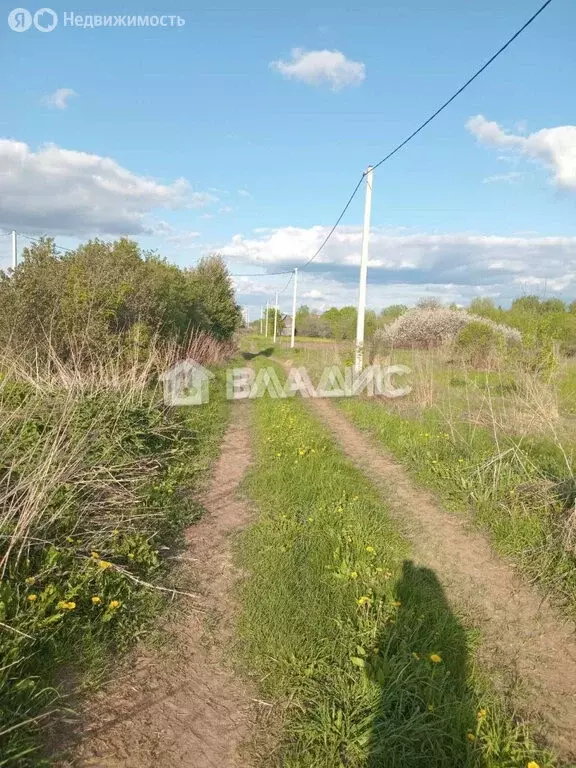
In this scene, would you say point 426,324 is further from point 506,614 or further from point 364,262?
point 506,614

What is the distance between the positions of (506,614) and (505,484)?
2.08 meters

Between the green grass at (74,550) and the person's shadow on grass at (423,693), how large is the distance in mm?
1465

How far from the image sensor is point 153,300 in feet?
37.9

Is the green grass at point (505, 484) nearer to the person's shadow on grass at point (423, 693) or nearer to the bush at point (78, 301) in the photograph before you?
the person's shadow on grass at point (423, 693)

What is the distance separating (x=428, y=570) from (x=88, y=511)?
2813 millimetres

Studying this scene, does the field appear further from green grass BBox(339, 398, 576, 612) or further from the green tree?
the green tree

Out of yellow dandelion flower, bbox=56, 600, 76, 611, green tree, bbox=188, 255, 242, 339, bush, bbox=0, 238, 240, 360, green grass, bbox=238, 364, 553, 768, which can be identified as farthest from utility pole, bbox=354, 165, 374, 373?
yellow dandelion flower, bbox=56, 600, 76, 611

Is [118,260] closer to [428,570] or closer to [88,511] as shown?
[88,511]

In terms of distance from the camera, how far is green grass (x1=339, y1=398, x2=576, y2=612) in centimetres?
394

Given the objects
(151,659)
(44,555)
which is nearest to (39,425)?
(44,555)

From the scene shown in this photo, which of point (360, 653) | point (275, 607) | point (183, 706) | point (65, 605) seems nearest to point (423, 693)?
point (360, 653)

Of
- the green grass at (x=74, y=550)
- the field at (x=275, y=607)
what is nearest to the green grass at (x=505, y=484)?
the field at (x=275, y=607)

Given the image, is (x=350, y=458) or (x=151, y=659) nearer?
(x=151, y=659)

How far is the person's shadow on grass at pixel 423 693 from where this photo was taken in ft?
7.28
